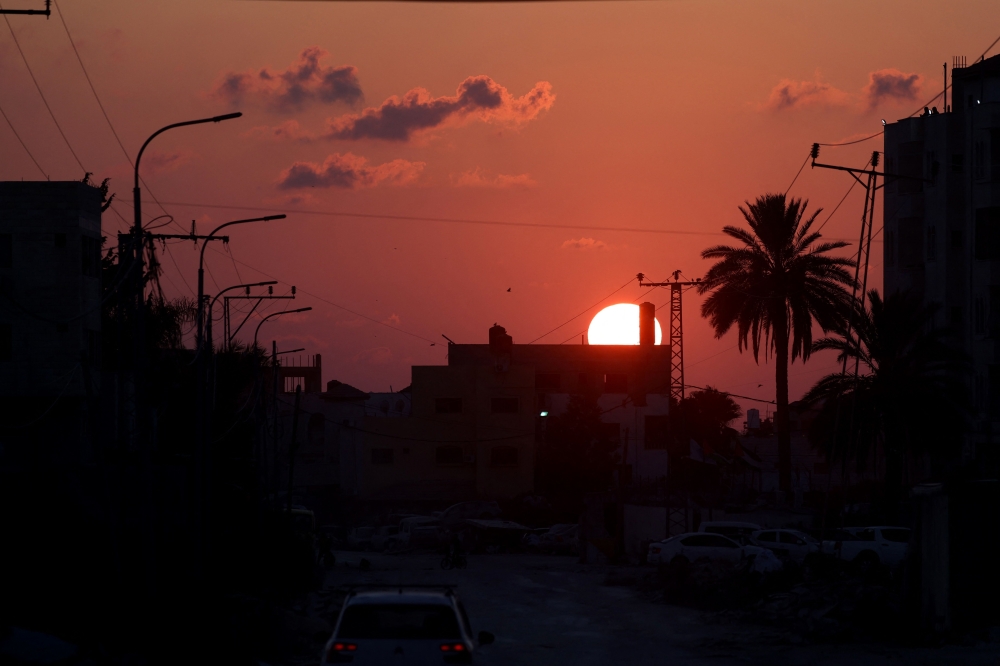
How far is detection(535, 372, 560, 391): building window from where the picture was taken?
10207cm

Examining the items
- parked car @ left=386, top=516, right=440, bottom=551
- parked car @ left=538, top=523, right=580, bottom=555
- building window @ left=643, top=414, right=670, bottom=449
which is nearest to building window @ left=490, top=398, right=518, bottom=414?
building window @ left=643, top=414, right=670, bottom=449

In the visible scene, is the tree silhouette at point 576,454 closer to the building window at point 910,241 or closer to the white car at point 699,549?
the building window at point 910,241

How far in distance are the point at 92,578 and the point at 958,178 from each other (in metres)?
46.6

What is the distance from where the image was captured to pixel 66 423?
44625mm

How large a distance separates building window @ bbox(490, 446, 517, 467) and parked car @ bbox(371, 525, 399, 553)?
481 inches

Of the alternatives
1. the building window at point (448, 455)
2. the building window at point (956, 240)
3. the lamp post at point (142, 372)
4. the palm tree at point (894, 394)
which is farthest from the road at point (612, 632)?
the building window at point (448, 455)

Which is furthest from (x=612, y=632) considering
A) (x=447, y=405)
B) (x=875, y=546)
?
(x=447, y=405)

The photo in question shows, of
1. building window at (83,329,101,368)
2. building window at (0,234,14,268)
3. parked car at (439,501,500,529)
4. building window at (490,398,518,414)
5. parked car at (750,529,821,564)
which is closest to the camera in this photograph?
parked car at (750,529,821,564)

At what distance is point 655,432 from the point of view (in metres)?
80.6

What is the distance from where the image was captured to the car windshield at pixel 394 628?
12453 millimetres

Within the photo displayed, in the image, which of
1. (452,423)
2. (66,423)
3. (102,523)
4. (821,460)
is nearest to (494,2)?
(102,523)

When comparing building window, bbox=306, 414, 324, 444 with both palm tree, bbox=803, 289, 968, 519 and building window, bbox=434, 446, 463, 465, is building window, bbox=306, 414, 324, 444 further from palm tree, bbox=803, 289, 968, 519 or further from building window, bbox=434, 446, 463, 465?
palm tree, bbox=803, 289, 968, 519

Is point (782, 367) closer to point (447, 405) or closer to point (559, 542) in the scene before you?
point (559, 542)

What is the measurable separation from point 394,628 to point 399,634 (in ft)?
0.78
